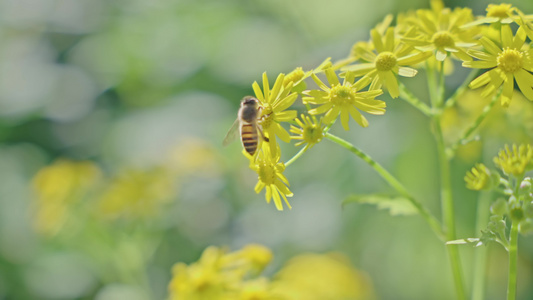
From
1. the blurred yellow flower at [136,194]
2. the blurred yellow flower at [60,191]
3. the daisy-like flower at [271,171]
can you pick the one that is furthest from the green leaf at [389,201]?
the blurred yellow flower at [60,191]

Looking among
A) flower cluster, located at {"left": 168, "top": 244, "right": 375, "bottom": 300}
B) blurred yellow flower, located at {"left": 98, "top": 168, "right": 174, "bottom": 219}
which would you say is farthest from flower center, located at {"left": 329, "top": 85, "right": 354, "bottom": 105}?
blurred yellow flower, located at {"left": 98, "top": 168, "right": 174, "bottom": 219}

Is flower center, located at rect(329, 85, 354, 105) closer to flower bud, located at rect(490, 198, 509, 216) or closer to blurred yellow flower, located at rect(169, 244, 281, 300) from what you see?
flower bud, located at rect(490, 198, 509, 216)

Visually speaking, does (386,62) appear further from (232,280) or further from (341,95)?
(232,280)

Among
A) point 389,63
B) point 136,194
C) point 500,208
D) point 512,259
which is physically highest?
point 136,194

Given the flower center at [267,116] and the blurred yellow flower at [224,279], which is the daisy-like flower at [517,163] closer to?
the flower center at [267,116]

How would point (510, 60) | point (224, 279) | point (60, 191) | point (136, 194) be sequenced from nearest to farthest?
point (510, 60) → point (224, 279) → point (136, 194) → point (60, 191)

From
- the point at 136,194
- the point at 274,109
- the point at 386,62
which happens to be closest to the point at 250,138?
the point at 274,109

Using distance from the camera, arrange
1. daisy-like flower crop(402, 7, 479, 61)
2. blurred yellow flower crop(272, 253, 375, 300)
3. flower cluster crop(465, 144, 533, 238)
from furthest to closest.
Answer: blurred yellow flower crop(272, 253, 375, 300), daisy-like flower crop(402, 7, 479, 61), flower cluster crop(465, 144, 533, 238)
